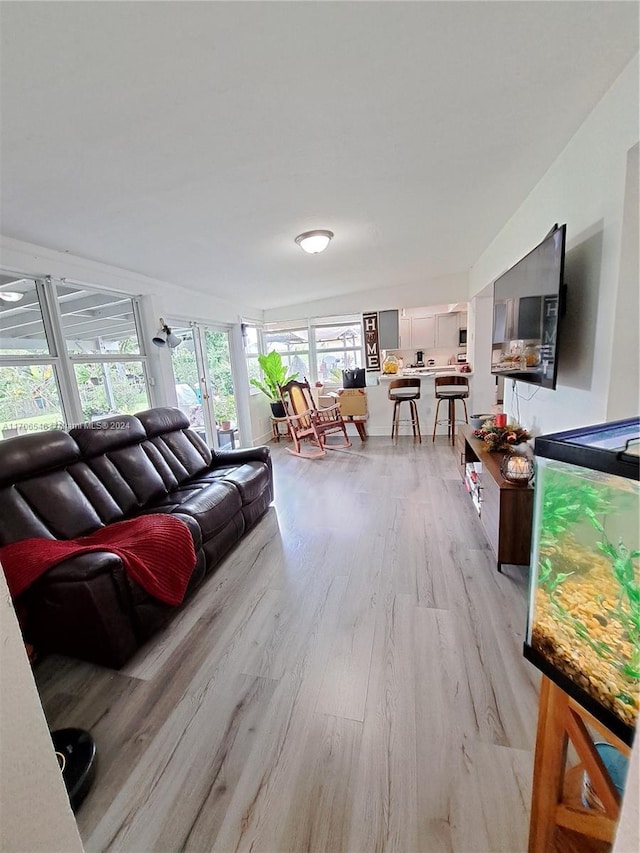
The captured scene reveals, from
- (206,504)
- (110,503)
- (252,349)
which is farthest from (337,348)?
(110,503)

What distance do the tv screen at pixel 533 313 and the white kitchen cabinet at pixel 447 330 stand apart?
10.6 ft

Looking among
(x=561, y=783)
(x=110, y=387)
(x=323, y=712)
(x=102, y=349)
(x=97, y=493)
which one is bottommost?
(x=323, y=712)

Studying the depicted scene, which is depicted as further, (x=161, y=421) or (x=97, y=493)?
(x=161, y=421)

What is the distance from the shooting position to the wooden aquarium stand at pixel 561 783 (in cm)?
73

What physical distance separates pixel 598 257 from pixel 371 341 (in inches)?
166

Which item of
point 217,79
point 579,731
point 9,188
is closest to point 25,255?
point 9,188

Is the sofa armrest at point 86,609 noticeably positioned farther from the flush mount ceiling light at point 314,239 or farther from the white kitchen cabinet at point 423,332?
the white kitchen cabinet at point 423,332

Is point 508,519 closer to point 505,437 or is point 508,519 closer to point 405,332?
point 505,437

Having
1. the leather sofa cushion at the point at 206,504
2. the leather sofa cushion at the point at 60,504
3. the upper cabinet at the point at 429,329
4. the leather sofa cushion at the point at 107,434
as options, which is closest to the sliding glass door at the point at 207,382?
the leather sofa cushion at the point at 107,434

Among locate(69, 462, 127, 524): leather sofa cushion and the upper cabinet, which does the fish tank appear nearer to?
locate(69, 462, 127, 524): leather sofa cushion

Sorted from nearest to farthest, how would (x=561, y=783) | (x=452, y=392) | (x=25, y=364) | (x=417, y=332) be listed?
(x=561, y=783) → (x=25, y=364) → (x=452, y=392) → (x=417, y=332)

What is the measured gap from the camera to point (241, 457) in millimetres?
3105

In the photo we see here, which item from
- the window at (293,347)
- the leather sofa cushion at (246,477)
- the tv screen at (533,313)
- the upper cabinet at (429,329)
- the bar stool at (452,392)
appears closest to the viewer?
the tv screen at (533,313)

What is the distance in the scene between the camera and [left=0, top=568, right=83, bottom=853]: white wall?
1.84 ft
